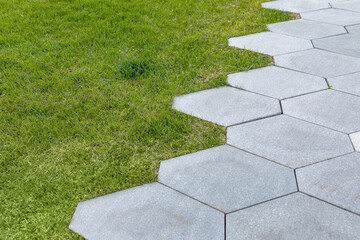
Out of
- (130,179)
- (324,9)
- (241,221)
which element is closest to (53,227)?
(130,179)

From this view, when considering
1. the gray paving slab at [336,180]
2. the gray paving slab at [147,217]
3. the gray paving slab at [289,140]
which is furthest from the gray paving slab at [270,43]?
the gray paving slab at [147,217]

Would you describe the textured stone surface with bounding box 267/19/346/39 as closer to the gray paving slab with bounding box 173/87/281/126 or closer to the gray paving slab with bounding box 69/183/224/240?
the gray paving slab with bounding box 173/87/281/126

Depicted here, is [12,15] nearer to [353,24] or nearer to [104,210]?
[104,210]

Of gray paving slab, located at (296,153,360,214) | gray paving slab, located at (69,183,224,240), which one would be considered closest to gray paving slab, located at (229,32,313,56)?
gray paving slab, located at (296,153,360,214)

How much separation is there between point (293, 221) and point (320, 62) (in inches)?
75.9

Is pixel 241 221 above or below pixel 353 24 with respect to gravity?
below

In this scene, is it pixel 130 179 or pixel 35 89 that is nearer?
pixel 130 179

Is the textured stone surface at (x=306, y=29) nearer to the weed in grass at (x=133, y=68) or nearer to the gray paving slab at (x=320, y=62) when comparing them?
the gray paving slab at (x=320, y=62)

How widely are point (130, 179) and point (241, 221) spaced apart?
710 mm

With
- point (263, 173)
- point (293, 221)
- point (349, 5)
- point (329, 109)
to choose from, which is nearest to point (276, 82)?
point (329, 109)

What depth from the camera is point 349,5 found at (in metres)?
4.52

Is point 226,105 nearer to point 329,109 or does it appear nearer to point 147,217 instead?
point 329,109

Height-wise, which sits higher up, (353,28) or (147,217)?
(353,28)

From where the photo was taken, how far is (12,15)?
13.9 feet
